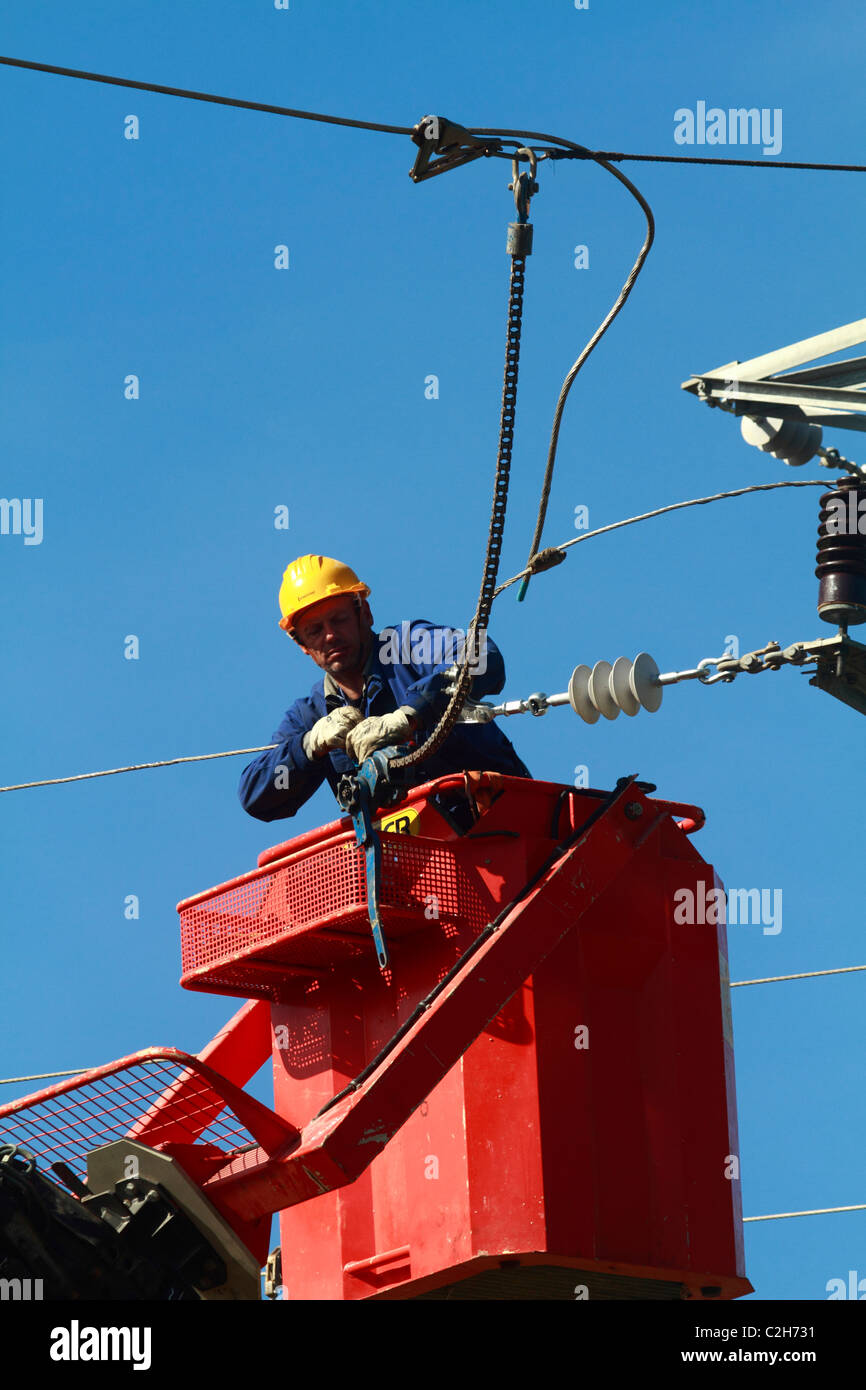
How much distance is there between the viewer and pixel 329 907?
29.6ft

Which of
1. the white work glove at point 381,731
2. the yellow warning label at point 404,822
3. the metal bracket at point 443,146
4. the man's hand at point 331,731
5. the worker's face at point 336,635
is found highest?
the metal bracket at point 443,146

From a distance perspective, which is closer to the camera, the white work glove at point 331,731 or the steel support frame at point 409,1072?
the steel support frame at point 409,1072

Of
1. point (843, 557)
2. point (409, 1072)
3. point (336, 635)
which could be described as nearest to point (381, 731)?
point (336, 635)

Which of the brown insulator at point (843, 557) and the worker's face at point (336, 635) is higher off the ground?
the brown insulator at point (843, 557)

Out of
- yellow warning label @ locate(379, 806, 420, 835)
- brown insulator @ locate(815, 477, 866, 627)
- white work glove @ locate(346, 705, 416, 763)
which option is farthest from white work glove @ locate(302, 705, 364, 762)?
brown insulator @ locate(815, 477, 866, 627)

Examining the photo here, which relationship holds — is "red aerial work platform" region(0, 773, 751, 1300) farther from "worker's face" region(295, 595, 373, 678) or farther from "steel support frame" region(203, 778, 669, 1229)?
"worker's face" region(295, 595, 373, 678)

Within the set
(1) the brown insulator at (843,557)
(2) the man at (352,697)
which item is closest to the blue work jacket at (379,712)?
(2) the man at (352,697)

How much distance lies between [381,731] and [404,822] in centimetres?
38

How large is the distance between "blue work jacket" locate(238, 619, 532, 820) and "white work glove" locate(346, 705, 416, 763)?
7.6 inches

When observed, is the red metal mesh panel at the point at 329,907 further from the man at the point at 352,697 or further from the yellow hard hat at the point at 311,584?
the yellow hard hat at the point at 311,584

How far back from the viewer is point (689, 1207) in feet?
30.9

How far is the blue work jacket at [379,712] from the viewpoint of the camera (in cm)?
988
